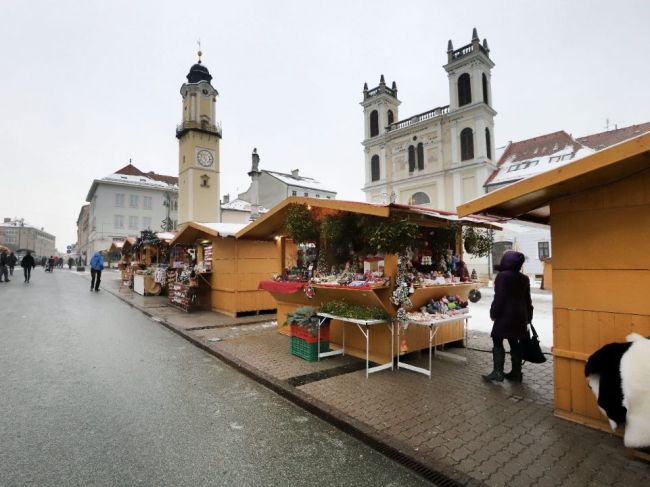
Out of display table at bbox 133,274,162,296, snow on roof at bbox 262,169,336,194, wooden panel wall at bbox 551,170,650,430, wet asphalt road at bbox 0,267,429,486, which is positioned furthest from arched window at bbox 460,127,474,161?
wet asphalt road at bbox 0,267,429,486

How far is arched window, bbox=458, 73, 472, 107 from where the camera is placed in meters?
30.2

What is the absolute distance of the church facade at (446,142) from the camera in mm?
29438

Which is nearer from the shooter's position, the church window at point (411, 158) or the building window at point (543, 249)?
the building window at point (543, 249)

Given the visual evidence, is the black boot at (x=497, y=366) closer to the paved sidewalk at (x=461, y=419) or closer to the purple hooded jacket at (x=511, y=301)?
the paved sidewalk at (x=461, y=419)

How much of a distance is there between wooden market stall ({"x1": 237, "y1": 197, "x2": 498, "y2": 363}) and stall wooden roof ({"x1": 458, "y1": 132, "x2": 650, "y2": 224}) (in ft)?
4.66

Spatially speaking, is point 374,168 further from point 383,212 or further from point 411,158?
point 383,212

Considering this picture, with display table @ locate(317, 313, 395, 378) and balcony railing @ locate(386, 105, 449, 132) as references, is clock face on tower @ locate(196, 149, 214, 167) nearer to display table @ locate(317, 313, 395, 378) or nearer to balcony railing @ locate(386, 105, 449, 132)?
balcony railing @ locate(386, 105, 449, 132)

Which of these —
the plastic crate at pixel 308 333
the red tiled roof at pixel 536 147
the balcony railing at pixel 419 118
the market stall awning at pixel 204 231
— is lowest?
the plastic crate at pixel 308 333

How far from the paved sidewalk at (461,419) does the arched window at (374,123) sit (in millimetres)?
33900

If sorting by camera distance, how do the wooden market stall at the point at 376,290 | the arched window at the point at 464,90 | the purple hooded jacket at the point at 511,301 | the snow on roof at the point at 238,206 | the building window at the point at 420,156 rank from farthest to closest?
1. the snow on roof at the point at 238,206
2. the building window at the point at 420,156
3. the arched window at the point at 464,90
4. the wooden market stall at the point at 376,290
5. the purple hooded jacket at the point at 511,301

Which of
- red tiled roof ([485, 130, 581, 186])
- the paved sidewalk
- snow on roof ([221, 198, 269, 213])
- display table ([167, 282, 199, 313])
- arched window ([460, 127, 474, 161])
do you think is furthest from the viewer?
snow on roof ([221, 198, 269, 213])

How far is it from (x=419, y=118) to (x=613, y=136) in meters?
15.3

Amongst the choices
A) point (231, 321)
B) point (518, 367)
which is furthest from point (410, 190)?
point (518, 367)

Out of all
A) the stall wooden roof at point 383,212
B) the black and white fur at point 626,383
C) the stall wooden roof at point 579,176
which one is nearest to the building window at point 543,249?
the stall wooden roof at point 383,212
